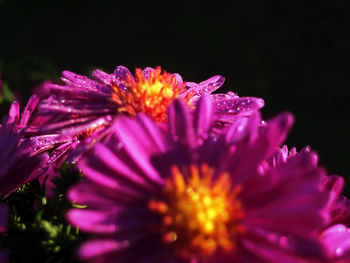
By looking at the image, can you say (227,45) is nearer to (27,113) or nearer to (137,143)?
(27,113)

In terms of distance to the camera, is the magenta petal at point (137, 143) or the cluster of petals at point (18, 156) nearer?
the magenta petal at point (137, 143)

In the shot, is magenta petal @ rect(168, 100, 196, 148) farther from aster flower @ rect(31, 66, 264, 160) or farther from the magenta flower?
the magenta flower

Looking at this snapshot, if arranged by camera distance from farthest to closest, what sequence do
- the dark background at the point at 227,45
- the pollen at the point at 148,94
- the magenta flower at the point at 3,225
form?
the dark background at the point at 227,45 → the pollen at the point at 148,94 → the magenta flower at the point at 3,225

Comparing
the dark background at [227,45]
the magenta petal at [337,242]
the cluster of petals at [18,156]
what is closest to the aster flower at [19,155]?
the cluster of petals at [18,156]

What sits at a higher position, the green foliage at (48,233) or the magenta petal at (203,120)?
the magenta petal at (203,120)

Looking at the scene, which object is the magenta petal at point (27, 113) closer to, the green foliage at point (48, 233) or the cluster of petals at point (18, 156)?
the cluster of petals at point (18, 156)

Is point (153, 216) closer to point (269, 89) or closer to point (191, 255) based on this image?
point (191, 255)

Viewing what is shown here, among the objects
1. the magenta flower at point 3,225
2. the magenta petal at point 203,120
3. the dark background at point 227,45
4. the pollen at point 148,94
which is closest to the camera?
the magenta flower at point 3,225
